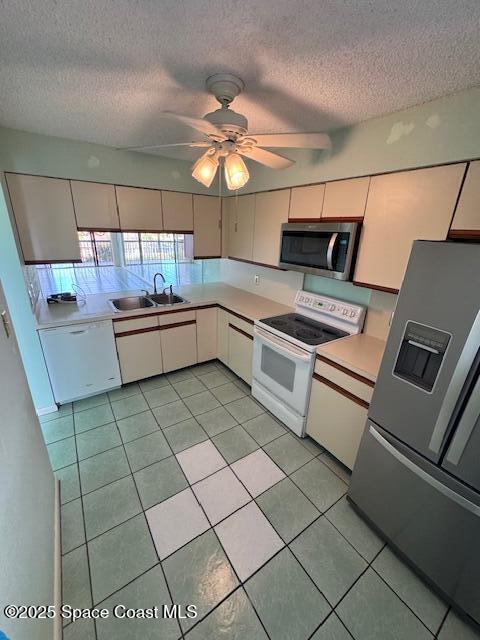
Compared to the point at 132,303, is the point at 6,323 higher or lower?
higher

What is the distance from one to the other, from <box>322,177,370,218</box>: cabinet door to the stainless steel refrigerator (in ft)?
2.50

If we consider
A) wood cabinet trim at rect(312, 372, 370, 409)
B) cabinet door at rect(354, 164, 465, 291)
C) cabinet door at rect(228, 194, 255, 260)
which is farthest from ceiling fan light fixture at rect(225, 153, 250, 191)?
wood cabinet trim at rect(312, 372, 370, 409)

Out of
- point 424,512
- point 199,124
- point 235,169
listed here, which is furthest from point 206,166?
point 424,512

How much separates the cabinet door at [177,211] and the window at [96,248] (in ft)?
2.11

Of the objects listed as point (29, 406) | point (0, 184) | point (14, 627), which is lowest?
point (14, 627)

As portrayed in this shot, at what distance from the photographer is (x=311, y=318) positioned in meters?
2.45

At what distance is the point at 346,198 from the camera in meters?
1.82

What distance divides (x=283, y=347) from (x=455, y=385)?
1.17 meters

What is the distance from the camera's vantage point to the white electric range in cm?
201

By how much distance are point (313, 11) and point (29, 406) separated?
2.07 metres

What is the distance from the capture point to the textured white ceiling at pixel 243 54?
0.84 meters

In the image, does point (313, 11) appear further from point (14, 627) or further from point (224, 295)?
point (224, 295)

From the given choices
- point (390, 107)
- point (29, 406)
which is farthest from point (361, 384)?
point (29, 406)

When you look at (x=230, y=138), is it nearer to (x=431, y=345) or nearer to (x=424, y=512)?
(x=431, y=345)
